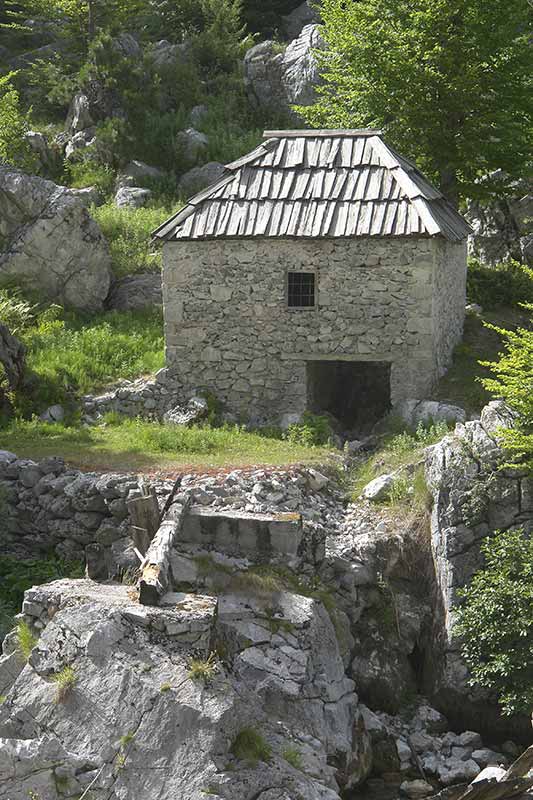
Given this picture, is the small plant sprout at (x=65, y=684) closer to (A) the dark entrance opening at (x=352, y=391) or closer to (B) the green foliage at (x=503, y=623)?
(B) the green foliage at (x=503, y=623)

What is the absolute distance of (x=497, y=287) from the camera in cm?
2470

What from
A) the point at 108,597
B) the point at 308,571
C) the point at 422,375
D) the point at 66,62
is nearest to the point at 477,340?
the point at 422,375

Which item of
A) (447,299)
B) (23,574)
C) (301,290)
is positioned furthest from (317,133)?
(23,574)

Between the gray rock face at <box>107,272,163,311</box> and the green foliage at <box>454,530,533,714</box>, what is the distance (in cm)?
1235

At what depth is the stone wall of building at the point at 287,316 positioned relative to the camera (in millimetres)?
18469

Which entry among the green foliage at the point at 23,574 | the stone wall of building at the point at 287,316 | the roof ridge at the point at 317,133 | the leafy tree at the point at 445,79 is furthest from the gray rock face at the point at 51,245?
the green foliage at the point at 23,574

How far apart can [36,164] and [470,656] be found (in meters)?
20.4

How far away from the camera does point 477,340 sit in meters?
21.9

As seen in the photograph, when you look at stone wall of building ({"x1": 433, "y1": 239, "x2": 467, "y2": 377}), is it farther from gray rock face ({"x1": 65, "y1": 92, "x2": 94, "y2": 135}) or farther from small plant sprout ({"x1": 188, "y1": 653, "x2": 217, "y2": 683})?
gray rock face ({"x1": 65, "y1": 92, "x2": 94, "y2": 135})

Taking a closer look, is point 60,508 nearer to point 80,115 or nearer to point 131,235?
point 131,235

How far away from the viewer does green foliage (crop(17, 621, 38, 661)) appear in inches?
424

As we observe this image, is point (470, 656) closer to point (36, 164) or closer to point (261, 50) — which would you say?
point (36, 164)

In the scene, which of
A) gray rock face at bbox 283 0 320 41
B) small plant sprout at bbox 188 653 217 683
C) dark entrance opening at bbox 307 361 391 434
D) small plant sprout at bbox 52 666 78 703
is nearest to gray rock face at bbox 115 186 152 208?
dark entrance opening at bbox 307 361 391 434

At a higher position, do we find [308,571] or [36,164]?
[36,164]
